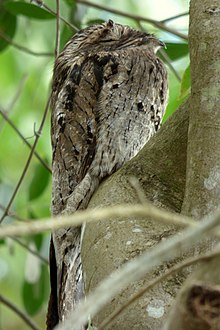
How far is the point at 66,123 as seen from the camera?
2861 mm

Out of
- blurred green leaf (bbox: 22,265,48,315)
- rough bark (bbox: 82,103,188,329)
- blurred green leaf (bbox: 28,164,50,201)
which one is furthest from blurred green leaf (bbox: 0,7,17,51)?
rough bark (bbox: 82,103,188,329)

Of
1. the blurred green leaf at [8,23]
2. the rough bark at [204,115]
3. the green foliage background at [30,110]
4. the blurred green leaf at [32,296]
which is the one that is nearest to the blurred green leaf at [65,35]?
the green foliage background at [30,110]

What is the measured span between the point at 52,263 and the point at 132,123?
21.7 inches

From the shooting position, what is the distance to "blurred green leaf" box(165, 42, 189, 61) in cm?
342

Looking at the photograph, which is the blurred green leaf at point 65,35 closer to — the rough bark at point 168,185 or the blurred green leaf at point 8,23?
the blurred green leaf at point 8,23

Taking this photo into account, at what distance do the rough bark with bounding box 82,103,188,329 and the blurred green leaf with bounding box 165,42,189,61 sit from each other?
1.31m

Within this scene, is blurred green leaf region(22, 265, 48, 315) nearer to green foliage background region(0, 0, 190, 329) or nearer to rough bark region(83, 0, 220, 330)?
green foliage background region(0, 0, 190, 329)

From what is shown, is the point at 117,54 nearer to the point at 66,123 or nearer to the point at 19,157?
the point at 66,123

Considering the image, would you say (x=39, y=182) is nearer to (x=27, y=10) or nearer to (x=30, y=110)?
(x=27, y=10)

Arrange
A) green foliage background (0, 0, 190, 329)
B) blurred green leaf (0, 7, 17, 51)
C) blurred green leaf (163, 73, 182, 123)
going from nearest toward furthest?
blurred green leaf (163, 73, 182, 123), green foliage background (0, 0, 190, 329), blurred green leaf (0, 7, 17, 51)

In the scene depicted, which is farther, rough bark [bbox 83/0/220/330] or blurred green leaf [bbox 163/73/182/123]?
blurred green leaf [bbox 163/73/182/123]

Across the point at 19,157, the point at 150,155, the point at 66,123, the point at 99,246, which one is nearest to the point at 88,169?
the point at 66,123

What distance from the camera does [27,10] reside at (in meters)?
3.52

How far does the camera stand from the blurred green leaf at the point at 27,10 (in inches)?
138
